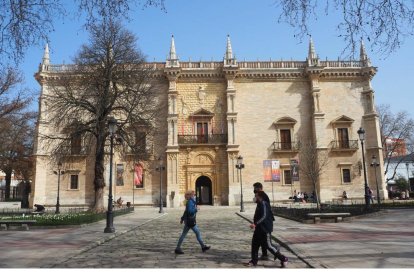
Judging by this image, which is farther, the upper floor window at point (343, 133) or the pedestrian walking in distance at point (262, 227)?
the upper floor window at point (343, 133)

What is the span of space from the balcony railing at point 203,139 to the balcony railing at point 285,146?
5419mm

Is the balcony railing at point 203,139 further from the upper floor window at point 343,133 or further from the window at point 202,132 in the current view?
the upper floor window at point 343,133

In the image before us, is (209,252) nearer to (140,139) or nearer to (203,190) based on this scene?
(140,139)

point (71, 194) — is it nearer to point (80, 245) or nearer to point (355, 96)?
point (80, 245)

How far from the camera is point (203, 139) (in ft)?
128

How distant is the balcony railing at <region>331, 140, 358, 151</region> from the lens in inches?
1529

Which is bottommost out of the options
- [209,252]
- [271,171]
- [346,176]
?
[209,252]

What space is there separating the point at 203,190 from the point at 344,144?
15.8 metres

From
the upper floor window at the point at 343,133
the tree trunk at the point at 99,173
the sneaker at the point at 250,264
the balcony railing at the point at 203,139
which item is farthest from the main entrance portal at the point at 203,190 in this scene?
the sneaker at the point at 250,264

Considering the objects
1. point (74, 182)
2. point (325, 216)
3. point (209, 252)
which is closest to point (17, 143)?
point (74, 182)

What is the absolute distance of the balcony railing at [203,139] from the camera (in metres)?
38.6

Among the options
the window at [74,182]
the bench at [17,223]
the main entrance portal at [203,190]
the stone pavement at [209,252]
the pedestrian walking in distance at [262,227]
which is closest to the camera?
the pedestrian walking in distance at [262,227]

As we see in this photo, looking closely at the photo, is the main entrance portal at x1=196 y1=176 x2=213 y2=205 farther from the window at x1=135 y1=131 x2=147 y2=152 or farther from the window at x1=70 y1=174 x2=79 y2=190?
the window at x1=135 y1=131 x2=147 y2=152

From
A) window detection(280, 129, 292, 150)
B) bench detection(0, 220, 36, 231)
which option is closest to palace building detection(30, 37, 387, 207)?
window detection(280, 129, 292, 150)
